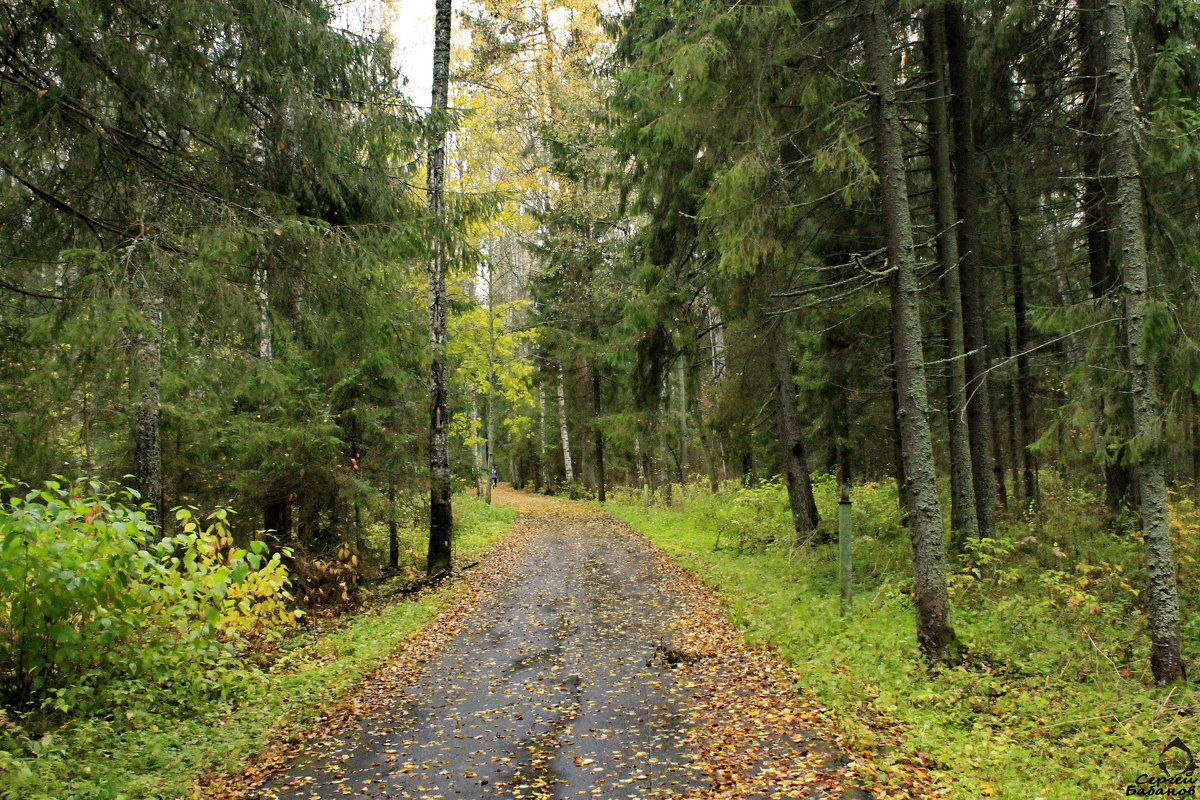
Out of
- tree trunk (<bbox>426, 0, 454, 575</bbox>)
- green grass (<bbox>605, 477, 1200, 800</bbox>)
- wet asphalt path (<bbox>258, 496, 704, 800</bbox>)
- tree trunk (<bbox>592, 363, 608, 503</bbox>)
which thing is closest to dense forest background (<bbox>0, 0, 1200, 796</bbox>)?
green grass (<bbox>605, 477, 1200, 800</bbox>)

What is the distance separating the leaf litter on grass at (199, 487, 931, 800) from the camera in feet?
15.8

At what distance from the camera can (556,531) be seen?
20266 mm

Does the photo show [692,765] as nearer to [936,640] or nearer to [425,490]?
[936,640]

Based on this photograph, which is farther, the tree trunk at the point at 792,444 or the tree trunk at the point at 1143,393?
the tree trunk at the point at 792,444

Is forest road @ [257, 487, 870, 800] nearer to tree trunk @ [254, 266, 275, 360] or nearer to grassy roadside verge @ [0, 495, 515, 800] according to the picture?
grassy roadside verge @ [0, 495, 515, 800]

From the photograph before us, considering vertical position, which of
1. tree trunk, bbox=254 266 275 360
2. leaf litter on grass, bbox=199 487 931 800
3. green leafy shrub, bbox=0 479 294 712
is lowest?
leaf litter on grass, bbox=199 487 931 800

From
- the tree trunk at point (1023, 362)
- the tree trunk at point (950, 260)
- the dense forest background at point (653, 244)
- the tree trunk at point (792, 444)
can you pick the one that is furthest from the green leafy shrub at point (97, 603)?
the tree trunk at point (1023, 362)

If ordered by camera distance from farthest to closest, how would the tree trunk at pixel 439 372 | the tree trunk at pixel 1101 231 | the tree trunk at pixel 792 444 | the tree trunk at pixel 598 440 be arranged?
the tree trunk at pixel 598 440, the tree trunk at pixel 792 444, the tree trunk at pixel 439 372, the tree trunk at pixel 1101 231

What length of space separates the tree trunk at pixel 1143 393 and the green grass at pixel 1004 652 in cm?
45

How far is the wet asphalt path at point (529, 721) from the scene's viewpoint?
4871mm

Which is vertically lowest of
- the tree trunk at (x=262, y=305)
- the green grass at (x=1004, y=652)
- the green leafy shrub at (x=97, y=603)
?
the green grass at (x=1004, y=652)

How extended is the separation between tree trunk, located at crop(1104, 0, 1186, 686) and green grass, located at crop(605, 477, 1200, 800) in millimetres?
446

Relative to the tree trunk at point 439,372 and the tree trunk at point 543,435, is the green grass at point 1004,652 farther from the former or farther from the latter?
Answer: the tree trunk at point 543,435

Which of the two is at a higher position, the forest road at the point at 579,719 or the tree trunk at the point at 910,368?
the tree trunk at the point at 910,368
